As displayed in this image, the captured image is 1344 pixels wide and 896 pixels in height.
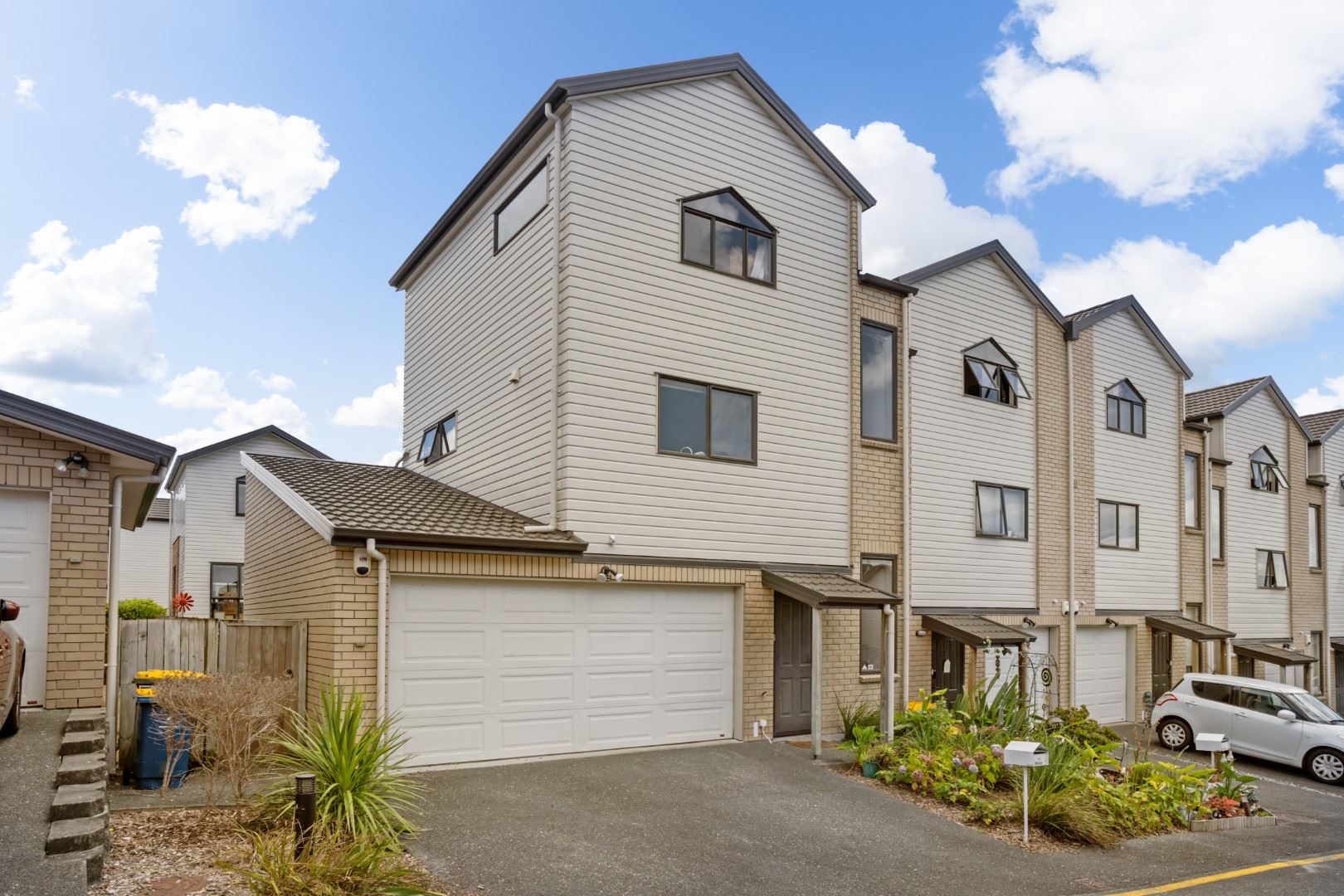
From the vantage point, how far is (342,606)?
437 inches

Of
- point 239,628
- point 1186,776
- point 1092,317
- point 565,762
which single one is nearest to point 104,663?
point 239,628

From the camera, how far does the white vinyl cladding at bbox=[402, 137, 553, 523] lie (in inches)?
540

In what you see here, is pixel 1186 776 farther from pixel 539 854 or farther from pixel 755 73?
pixel 755 73

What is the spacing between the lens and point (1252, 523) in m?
25.4

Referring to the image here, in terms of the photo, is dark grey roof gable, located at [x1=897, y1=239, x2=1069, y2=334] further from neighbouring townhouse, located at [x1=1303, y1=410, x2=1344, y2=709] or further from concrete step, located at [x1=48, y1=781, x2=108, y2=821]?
concrete step, located at [x1=48, y1=781, x2=108, y2=821]

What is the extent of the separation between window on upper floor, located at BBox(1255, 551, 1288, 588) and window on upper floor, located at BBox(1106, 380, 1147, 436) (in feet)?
21.1

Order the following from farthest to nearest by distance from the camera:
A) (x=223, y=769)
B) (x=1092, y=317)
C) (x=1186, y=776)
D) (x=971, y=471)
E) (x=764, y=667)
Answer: (x=1092, y=317)
(x=971, y=471)
(x=764, y=667)
(x=1186, y=776)
(x=223, y=769)

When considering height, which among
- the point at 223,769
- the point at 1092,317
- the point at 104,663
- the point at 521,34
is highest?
the point at 521,34

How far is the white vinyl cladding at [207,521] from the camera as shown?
92.9ft

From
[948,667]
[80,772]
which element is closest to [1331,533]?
[948,667]

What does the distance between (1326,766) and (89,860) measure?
59.7 ft

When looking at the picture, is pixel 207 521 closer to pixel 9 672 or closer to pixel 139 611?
pixel 139 611

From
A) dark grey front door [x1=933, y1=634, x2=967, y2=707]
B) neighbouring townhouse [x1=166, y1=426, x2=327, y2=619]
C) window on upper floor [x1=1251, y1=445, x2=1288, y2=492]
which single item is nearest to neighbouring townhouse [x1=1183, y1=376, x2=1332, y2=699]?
window on upper floor [x1=1251, y1=445, x2=1288, y2=492]

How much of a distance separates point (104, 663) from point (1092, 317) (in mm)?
18934
